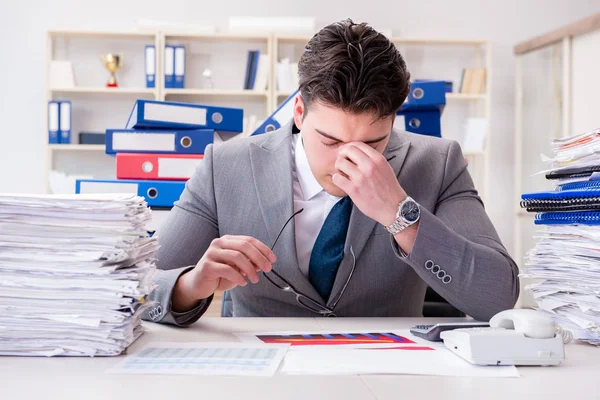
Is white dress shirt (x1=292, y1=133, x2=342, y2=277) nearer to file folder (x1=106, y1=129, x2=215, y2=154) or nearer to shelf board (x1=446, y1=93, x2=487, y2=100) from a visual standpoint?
file folder (x1=106, y1=129, x2=215, y2=154)

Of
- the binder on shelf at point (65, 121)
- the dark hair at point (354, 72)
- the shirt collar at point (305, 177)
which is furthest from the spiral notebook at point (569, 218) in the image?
the binder on shelf at point (65, 121)

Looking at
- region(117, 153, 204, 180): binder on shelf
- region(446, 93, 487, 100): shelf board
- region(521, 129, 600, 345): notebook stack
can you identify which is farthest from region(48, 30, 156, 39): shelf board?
region(521, 129, 600, 345): notebook stack

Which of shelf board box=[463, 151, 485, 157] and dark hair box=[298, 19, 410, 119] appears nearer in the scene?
dark hair box=[298, 19, 410, 119]

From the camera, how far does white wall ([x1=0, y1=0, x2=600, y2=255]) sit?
5219 mm

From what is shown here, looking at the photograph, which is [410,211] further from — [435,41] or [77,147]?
[435,41]

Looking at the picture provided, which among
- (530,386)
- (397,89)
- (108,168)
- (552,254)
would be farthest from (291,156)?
(108,168)

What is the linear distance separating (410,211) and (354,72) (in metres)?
0.30

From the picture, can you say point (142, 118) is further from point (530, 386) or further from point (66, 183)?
point (66, 183)

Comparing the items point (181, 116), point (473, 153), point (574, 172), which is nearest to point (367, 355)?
point (574, 172)

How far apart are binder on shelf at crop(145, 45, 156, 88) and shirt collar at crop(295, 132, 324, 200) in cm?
359

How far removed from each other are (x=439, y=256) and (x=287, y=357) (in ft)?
1.47

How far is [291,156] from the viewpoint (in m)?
1.62

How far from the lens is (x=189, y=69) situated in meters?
5.32

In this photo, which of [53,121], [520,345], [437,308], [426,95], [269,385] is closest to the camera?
[269,385]
